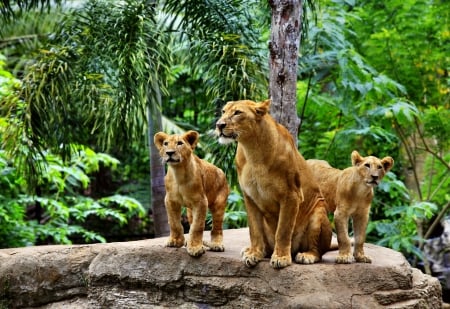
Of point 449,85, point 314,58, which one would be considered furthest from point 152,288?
point 449,85

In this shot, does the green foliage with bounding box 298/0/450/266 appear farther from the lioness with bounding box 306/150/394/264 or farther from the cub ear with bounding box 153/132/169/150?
the cub ear with bounding box 153/132/169/150

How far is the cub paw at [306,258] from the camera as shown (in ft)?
17.0

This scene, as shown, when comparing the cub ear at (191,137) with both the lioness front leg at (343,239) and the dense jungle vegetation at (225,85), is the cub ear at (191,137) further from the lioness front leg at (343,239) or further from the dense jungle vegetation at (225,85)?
the dense jungle vegetation at (225,85)

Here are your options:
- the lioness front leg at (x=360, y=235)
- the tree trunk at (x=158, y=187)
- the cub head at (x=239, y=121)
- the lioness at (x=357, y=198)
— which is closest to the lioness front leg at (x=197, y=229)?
the cub head at (x=239, y=121)

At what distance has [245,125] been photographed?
196 inches

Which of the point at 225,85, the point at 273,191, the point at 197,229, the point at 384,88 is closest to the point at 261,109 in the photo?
the point at 273,191

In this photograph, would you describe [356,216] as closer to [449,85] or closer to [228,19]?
[228,19]

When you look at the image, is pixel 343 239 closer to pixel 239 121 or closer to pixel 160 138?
pixel 239 121

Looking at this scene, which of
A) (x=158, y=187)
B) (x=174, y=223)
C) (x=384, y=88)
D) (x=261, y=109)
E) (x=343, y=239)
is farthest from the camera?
(x=158, y=187)

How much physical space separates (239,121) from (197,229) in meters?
1.04

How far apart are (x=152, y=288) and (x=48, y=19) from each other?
10411 mm

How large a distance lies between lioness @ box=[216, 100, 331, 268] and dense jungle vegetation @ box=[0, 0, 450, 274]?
7.91 ft

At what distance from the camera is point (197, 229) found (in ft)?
17.9

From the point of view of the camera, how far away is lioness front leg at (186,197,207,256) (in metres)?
5.44
